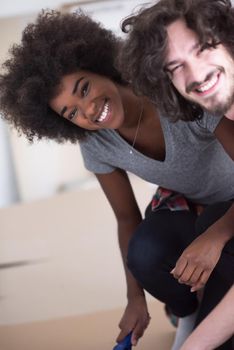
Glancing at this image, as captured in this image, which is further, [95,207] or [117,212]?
[95,207]

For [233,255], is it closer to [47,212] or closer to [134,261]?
[134,261]

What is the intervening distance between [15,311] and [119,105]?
34.0 inches

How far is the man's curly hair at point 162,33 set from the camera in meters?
0.88

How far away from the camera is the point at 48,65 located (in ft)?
3.79

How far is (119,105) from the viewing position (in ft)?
3.82

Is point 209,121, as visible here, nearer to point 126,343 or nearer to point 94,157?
point 94,157

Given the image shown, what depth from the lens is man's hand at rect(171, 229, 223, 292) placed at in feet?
3.43

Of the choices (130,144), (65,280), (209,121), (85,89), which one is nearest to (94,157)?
(130,144)

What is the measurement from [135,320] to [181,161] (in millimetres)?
376

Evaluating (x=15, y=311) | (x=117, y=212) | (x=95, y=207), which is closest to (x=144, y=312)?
(x=117, y=212)

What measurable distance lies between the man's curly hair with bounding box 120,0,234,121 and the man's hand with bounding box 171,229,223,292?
0.84ft

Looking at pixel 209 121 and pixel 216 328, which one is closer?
pixel 216 328

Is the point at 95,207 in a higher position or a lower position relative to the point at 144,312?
lower

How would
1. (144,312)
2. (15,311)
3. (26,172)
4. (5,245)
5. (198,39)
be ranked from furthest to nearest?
(26,172)
(5,245)
(15,311)
(144,312)
(198,39)
